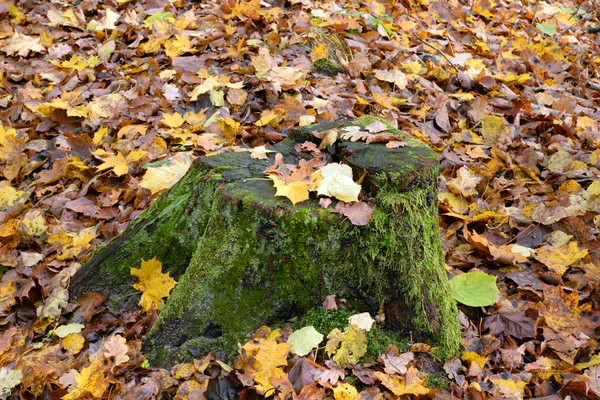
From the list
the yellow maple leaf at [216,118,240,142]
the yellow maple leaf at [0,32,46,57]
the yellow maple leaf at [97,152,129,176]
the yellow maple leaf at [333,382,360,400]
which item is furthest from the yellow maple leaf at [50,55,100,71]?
the yellow maple leaf at [333,382,360,400]

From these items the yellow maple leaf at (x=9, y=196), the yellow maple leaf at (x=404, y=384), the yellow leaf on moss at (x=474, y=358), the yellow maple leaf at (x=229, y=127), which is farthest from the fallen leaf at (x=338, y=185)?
the yellow maple leaf at (x=9, y=196)

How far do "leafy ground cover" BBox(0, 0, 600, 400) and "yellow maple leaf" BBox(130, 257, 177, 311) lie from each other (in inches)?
3.0

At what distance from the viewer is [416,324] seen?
2393 millimetres

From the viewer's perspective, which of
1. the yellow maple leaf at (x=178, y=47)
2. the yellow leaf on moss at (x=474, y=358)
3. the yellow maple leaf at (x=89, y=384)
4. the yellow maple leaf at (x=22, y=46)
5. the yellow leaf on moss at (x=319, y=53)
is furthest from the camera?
the yellow maple leaf at (x=22, y=46)

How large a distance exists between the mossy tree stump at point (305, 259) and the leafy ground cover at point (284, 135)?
0.44 ft

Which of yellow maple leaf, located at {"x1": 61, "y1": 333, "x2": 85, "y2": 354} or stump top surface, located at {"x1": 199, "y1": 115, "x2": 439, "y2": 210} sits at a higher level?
stump top surface, located at {"x1": 199, "y1": 115, "x2": 439, "y2": 210}

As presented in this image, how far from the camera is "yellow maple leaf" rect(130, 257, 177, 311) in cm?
275

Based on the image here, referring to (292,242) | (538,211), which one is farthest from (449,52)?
(292,242)

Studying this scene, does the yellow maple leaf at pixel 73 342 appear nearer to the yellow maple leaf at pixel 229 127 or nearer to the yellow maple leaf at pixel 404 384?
the yellow maple leaf at pixel 404 384

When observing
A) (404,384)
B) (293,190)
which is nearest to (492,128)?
(293,190)

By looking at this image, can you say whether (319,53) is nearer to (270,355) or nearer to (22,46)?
(22,46)

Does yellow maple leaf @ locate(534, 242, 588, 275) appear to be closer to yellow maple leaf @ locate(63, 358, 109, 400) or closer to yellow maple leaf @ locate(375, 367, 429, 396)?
yellow maple leaf @ locate(375, 367, 429, 396)

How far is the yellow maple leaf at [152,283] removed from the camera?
2.75 m

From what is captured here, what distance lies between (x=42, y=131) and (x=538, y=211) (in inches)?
151
